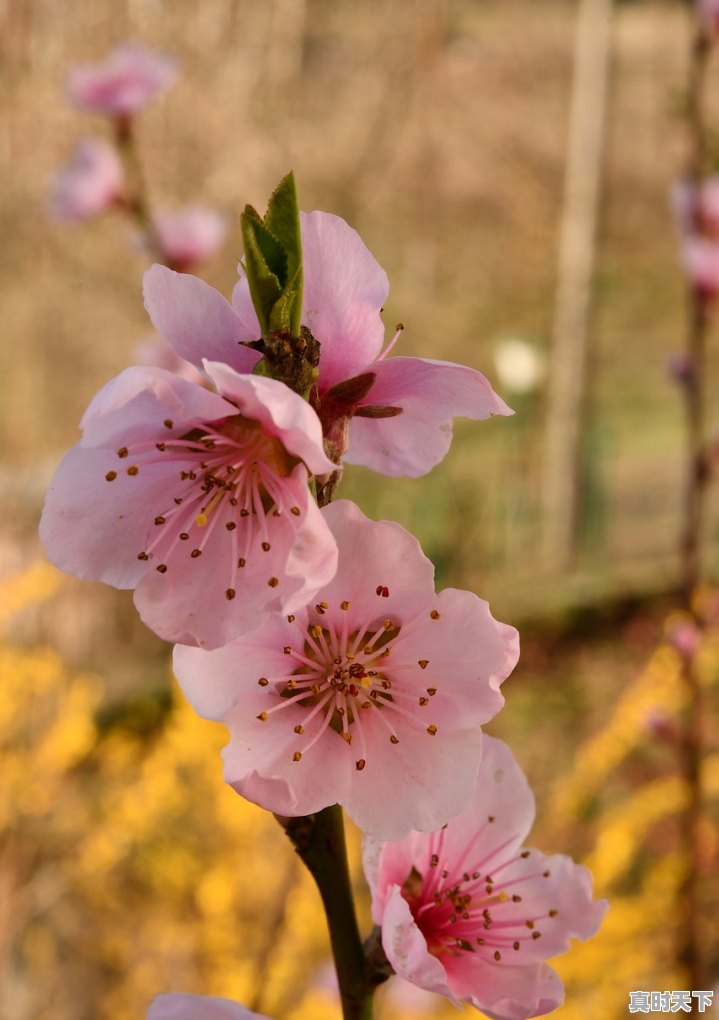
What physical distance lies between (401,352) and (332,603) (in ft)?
12.9

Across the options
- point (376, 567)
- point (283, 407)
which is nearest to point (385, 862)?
point (376, 567)

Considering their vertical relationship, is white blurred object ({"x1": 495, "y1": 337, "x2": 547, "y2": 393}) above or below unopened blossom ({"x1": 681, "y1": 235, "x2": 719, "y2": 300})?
below

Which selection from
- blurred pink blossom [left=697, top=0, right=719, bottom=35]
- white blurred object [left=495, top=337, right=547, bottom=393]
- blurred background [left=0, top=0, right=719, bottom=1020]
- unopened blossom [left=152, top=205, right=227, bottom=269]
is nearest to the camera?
blurred pink blossom [left=697, top=0, right=719, bottom=35]

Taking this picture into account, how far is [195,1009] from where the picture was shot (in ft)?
1.74

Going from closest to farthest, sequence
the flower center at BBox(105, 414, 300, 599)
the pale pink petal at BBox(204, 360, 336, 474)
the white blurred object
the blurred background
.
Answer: the pale pink petal at BBox(204, 360, 336, 474) < the flower center at BBox(105, 414, 300, 599) < the blurred background < the white blurred object

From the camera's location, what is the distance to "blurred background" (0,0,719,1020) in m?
2.71

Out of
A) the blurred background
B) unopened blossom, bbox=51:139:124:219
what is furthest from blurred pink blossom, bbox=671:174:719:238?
the blurred background

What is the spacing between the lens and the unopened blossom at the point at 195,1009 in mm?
526

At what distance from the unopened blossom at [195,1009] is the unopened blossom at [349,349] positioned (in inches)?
11.9

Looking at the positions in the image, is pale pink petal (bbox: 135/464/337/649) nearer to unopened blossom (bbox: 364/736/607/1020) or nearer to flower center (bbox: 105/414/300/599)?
flower center (bbox: 105/414/300/599)

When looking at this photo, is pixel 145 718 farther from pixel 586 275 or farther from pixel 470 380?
pixel 470 380

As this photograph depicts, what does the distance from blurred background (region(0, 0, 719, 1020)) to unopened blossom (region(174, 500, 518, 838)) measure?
2.11 metres

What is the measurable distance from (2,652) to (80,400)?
1.74 m

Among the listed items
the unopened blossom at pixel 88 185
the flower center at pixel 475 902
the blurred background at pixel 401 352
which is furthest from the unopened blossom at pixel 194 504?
the blurred background at pixel 401 352
